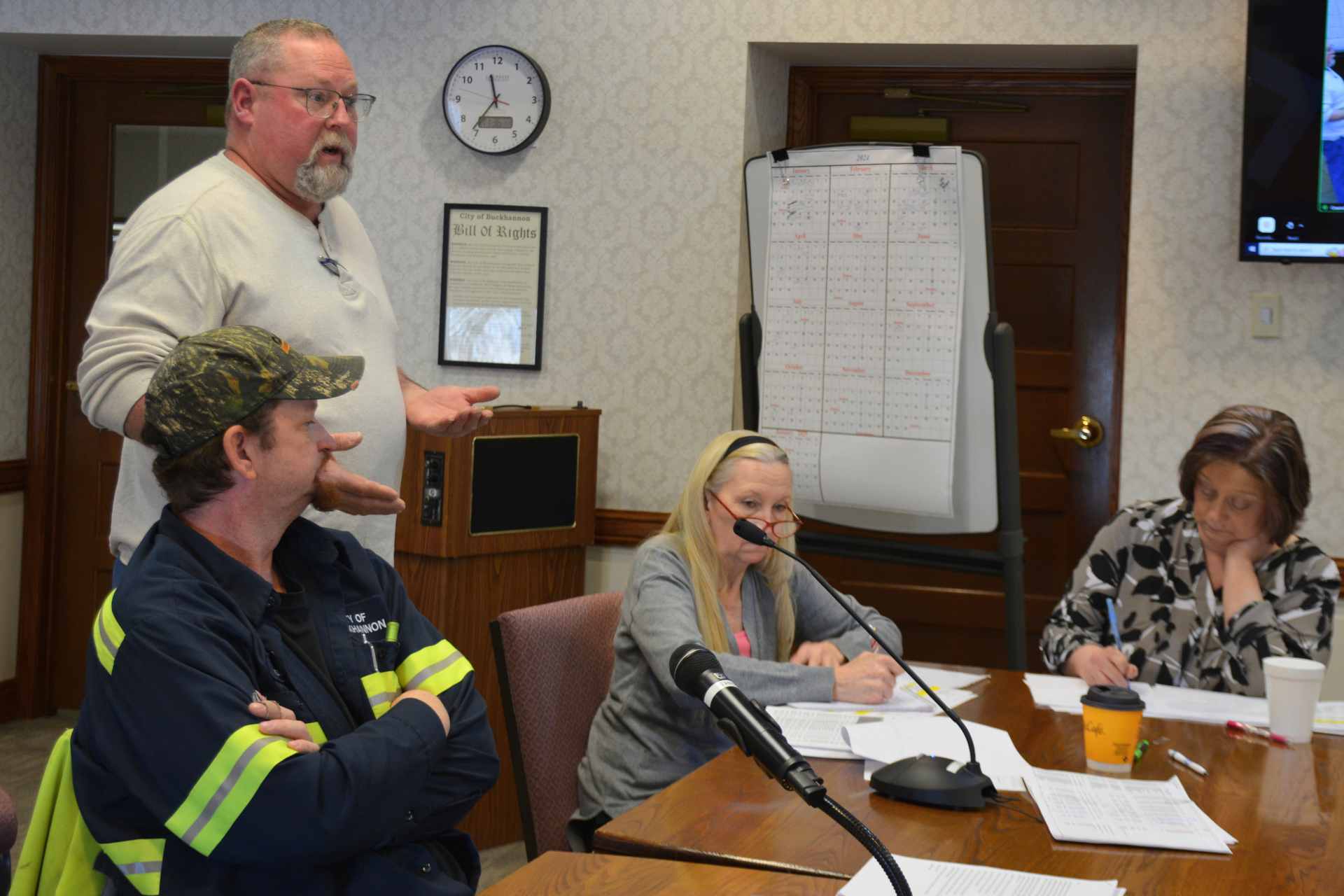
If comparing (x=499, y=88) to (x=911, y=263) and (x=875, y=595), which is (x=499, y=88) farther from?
(x=875, y=595)

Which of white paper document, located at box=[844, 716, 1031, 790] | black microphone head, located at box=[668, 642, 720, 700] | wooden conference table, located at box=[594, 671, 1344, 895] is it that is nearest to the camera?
black microphone head, located at box=[668, 642, 720, 700]

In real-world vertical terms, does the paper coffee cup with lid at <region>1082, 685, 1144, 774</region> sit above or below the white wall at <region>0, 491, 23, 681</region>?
above

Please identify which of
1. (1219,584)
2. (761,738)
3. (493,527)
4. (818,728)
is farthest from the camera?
(493,527)

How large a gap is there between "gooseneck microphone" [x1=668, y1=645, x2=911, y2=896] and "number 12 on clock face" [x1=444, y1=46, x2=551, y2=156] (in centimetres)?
316

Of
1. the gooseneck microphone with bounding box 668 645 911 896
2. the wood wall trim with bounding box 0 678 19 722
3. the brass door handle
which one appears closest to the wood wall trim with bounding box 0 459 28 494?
the wood wall trim with bounding box 0 678 19 722

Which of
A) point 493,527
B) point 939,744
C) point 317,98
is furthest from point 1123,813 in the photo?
point 493,527

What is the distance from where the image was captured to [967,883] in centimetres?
141

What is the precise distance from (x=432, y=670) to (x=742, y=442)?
104 cm

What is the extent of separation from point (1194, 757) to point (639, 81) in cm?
273

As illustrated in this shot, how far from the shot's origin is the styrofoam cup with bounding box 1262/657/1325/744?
210 cm

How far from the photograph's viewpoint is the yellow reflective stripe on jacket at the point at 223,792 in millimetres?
1404

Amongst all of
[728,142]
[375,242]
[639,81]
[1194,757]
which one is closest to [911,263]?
[728,142]

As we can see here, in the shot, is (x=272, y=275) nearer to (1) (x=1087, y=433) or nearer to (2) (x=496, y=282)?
(2) (x=496, y=282)

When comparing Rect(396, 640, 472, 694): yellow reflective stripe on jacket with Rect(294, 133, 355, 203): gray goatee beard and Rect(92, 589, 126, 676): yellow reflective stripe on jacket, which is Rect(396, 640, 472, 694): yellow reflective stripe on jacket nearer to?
Rect(92, 589, 126, 676): yellow reflective stripe on jacket
